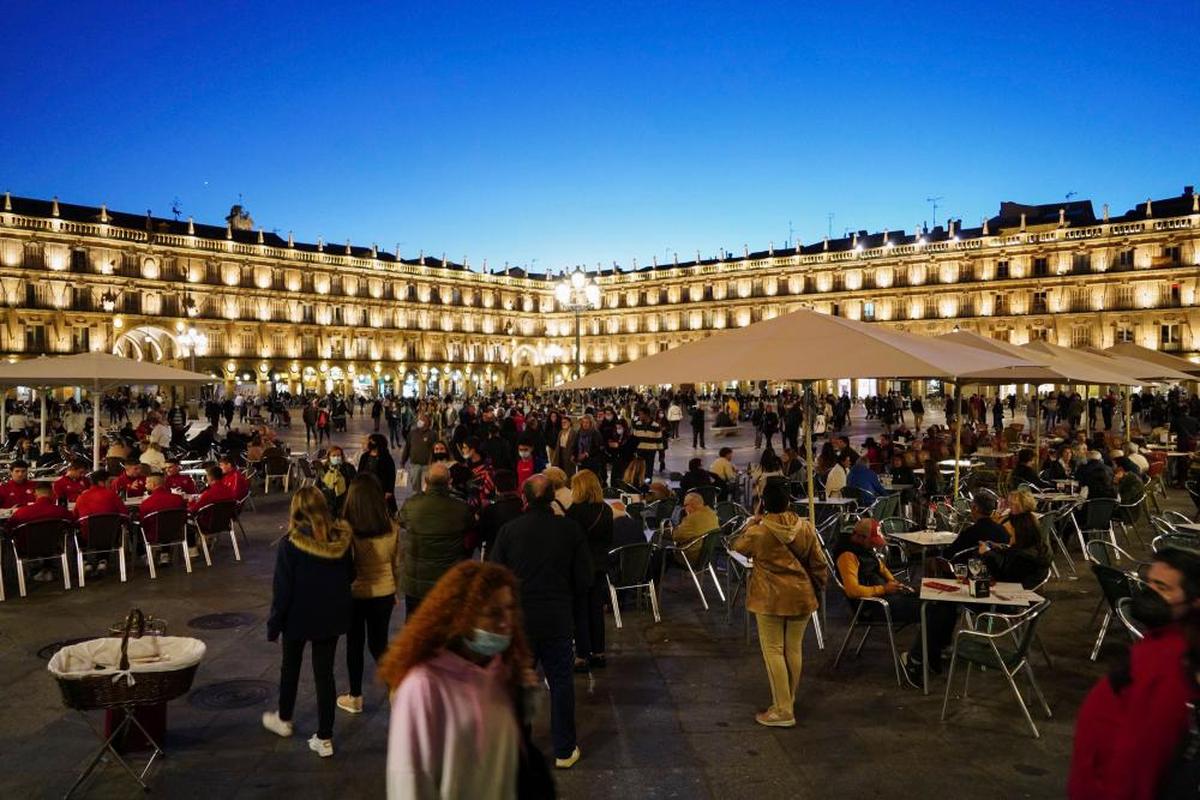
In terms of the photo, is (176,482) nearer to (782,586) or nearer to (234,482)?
(234,482)

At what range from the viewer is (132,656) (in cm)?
448

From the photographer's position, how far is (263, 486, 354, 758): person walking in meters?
4.61

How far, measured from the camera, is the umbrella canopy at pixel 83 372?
11.0m

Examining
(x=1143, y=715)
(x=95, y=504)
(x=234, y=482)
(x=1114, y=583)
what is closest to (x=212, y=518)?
(x=234, y=482)

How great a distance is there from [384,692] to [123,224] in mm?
66420

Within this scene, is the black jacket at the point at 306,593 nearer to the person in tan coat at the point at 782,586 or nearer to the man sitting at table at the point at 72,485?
the person in tan coat at the point at 782,586

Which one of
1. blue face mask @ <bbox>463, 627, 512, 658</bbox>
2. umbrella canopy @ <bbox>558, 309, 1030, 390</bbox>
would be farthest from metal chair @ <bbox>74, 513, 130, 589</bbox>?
blue face mask @ <bbox>463, 627, 512, 658</bbox>

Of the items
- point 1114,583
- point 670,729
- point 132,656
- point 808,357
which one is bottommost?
point 670,729

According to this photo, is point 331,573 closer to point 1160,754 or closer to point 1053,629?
point 1160,754

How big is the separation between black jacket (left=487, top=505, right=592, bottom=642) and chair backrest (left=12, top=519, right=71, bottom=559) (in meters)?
5.75

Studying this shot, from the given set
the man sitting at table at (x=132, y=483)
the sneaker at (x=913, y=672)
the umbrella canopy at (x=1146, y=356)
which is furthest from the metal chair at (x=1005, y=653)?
the umbrella canopy at (x=1146, y=356)

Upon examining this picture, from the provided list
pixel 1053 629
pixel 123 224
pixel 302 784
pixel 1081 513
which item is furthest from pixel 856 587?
pixel 123 224

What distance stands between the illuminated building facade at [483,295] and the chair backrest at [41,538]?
156 ft

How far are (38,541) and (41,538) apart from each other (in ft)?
0.12
